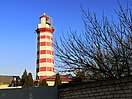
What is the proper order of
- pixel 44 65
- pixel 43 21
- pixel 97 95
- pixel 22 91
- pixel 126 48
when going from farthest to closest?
pixel 43 21 < pixel 44 65 < pixel 22 91 < pixel 126 48 < pixel 97 95

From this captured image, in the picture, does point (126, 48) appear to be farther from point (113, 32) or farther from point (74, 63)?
point (74, 63)

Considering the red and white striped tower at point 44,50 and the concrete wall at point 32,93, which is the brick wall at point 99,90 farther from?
the red and white striped tower at point 44,50

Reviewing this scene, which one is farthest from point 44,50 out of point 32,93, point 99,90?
point 99,90

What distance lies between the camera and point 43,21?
4481 cm

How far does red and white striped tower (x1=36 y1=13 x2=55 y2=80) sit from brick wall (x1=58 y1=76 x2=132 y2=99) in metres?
29.8

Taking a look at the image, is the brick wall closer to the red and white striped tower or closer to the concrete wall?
the concrete wall

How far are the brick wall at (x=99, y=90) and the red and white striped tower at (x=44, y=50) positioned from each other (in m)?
29.8

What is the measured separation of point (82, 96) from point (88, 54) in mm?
2497

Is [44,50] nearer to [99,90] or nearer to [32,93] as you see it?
[32,93]

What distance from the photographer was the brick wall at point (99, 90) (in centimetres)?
743

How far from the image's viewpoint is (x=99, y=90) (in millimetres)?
8477

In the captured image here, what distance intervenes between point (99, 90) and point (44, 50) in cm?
3400

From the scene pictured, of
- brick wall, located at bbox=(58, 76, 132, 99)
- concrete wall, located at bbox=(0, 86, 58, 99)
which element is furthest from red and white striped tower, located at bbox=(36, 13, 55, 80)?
brick wall, located at bbox=(58, 76, 132, 99)

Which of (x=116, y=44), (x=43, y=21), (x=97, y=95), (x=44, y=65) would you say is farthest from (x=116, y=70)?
(x=43, y=21)
